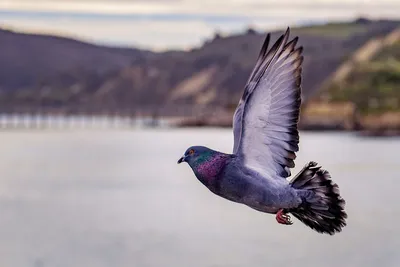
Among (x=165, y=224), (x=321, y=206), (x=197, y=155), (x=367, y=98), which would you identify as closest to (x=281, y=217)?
(x=321, y=206)

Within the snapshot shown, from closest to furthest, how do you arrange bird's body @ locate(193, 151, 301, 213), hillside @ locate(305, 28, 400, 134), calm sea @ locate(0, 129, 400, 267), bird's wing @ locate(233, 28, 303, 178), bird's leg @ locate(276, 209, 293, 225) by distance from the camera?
bird's body @ locate(193, 151, 301, 213) → bird's leg @ locate(276, 209, 293, 225) → bird's wing @ locate(233, 28, 303, 178) → calm sea @ locate(0, 129, 400, 267) → hillside @ locate(305, 28, 400, 134)

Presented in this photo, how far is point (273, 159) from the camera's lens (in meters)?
6.05

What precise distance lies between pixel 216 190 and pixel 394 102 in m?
121

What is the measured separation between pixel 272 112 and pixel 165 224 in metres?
33.5

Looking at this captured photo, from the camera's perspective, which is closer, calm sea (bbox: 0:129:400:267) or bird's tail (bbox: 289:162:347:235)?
bird's tail (bbox: 289:162:347:235)

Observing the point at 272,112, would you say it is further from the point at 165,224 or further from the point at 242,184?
the point at 165,224

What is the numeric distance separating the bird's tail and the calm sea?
21643mm

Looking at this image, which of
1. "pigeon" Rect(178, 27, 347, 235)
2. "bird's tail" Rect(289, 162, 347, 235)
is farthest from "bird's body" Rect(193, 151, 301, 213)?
"bird's tail" Rect(289, 162, 347, 235)

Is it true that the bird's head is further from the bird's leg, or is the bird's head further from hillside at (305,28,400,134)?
hillside at (305,28,400,134)

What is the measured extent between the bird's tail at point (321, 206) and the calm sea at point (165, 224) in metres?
21.6

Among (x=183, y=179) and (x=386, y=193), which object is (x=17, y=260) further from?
(x=183, y=179)

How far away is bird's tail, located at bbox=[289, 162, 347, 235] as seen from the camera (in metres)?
6.01

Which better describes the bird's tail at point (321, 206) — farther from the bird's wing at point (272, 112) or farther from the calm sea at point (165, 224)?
the calm sea at point (165, 224)

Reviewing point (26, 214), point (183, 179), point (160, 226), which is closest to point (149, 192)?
point (183, 179)
